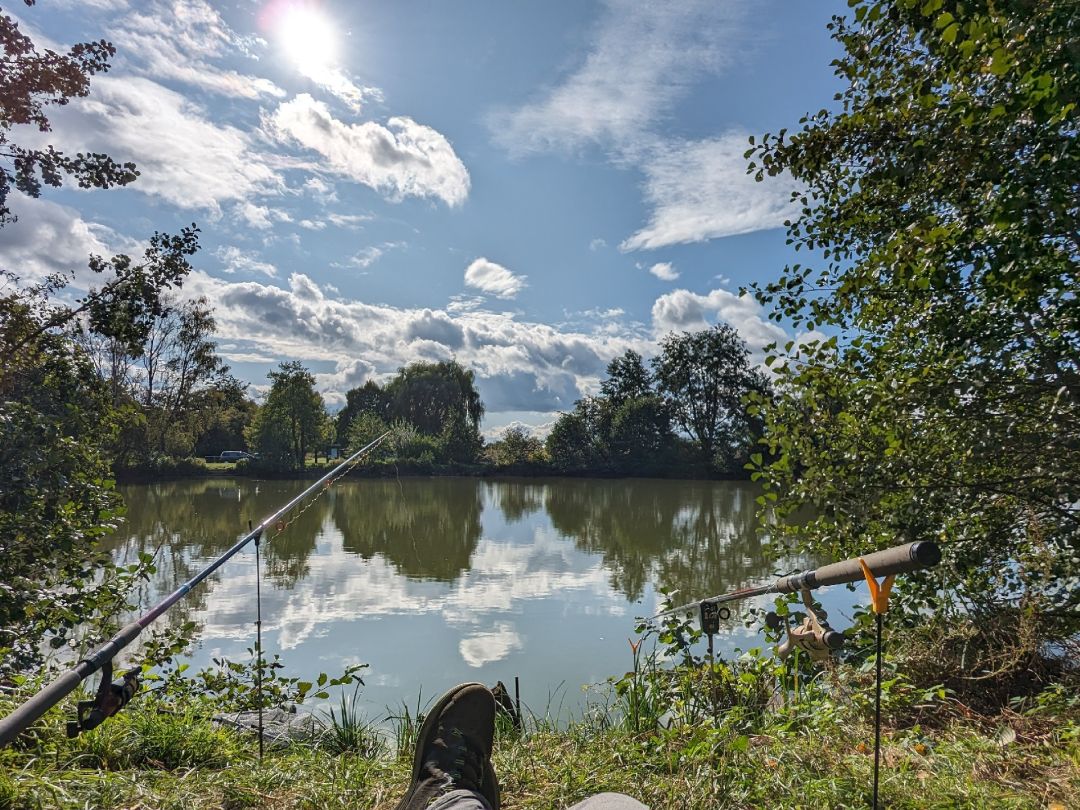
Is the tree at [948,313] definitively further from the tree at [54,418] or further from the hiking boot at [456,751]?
the tree at [54,418]

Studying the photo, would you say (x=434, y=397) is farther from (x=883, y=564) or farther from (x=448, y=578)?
(x=883, y=564)

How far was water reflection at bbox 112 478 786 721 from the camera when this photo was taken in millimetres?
5887

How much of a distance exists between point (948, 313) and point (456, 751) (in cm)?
272

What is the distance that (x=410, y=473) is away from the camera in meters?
35.1

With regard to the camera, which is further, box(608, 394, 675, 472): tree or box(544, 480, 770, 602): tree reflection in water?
box(608, 394, 675, 472): tree

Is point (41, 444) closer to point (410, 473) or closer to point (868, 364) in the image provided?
point (868, 364)

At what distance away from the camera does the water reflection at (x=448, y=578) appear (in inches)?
232

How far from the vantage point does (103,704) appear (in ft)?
4.16

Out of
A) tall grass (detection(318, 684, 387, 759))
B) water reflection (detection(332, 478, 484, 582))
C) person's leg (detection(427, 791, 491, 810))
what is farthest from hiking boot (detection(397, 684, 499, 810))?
water reflection (detection(332, 478, 484, 582))

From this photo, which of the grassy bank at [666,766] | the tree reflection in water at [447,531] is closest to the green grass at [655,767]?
the grassy bank at [666,766]

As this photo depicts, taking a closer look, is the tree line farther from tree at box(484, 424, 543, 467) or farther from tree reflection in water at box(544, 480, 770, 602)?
tree at box(484, 424, 543, 467)

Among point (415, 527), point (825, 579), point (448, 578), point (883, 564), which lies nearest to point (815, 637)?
point (825, 579)

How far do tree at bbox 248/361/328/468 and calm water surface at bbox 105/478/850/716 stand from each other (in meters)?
15.8

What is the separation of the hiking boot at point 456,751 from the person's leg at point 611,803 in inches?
11.1
